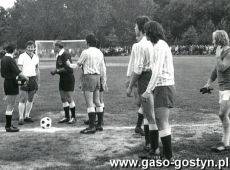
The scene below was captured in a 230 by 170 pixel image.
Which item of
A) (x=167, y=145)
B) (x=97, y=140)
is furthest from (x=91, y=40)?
(x=167, y=145)

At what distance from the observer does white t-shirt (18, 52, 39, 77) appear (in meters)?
10.0

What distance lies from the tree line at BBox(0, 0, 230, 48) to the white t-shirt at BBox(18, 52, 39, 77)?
50.2 metres

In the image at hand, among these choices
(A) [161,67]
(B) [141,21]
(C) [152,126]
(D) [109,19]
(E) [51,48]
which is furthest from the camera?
(D) [109,19]

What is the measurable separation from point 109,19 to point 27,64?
67.3m

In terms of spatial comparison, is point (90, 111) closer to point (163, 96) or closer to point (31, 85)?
point (31, 85)

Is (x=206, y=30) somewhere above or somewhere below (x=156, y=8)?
below

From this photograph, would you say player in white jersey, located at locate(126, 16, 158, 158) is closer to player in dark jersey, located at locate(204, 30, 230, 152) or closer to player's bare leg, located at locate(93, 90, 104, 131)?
player in dark jersey, located at locate(204, 30, 230, 152)

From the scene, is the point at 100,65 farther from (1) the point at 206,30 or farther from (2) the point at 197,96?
(1) the point at 206,30

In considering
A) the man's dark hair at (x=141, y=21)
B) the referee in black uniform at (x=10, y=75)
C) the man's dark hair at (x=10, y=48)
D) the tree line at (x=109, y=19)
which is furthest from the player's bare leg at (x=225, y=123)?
the tree line at (x=109, y=19)

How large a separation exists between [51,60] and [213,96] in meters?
34.3

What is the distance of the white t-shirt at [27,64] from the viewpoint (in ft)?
32.8

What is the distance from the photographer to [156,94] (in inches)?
239

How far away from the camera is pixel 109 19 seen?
3002 inches

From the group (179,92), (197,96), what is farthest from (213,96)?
(179,92)
